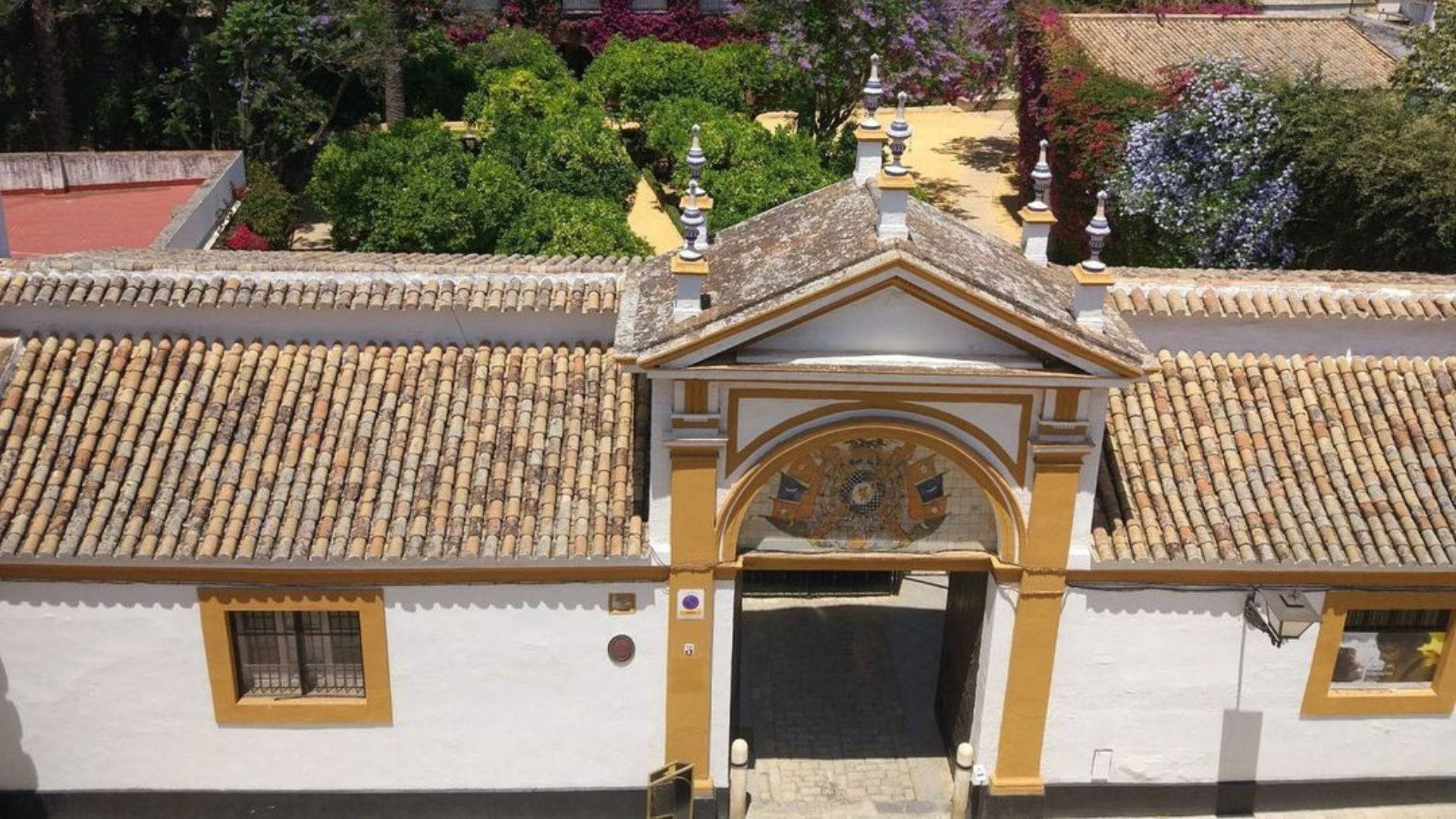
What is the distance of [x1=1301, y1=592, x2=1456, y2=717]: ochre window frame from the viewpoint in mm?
13836

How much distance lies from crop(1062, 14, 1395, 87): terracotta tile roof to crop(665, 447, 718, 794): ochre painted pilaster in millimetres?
23548

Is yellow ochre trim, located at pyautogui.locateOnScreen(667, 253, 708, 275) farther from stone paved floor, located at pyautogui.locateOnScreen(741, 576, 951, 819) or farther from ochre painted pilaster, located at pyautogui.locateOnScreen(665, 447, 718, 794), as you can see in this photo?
stone paved floor, located at pyautogui.locateOnScreen(741, 576, 951, 819)

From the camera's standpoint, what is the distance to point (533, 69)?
38.9 metres

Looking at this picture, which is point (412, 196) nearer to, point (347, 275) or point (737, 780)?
point (347, 275)

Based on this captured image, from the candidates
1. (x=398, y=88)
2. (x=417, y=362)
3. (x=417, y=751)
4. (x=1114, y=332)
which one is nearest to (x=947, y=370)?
(x=1114, y=332)

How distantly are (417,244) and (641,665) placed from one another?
14.9 metres

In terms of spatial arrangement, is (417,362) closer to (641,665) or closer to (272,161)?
(641,665)

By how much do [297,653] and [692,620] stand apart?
399cm

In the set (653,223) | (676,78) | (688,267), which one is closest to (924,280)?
(688,267)

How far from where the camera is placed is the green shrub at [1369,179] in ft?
72.9

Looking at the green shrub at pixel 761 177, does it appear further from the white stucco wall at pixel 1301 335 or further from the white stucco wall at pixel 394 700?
the white stucco wall at pixel 394 700

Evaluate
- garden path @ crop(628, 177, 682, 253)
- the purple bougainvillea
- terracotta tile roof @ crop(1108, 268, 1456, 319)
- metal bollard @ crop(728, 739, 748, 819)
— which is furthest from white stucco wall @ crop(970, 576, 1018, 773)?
the purple bougainvillea

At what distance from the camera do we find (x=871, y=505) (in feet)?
43.7

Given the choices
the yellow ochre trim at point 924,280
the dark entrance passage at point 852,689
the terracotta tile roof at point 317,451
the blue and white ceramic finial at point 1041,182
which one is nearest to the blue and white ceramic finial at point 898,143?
the yellow ochre trim at point 924,280
